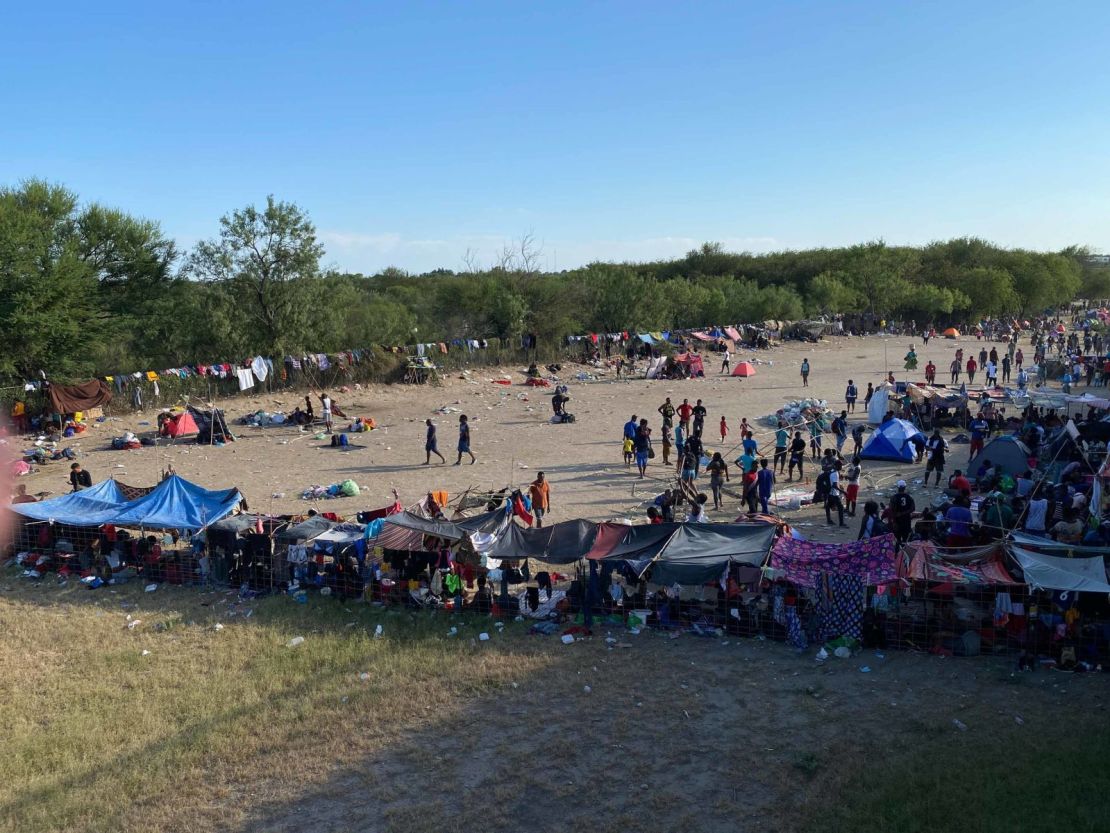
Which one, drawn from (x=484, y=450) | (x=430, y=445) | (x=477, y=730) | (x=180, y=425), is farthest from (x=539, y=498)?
(x=180, y=425)

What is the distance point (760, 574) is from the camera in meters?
10.4

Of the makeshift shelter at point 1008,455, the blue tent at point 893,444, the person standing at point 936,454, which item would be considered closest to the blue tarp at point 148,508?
the person standing at point 936,454

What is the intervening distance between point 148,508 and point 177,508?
1.66 ft

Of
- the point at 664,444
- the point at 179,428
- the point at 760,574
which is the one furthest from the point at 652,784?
the point at 179,428

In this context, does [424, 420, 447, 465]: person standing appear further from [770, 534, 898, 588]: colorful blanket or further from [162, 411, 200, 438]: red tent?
[770, 534, 898, 588]: colorful blanket

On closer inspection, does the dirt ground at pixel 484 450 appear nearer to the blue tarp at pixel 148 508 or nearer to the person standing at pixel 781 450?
the person standing at pixel 781 450

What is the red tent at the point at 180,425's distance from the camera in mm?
24500

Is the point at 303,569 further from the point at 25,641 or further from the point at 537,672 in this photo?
the point at 537,672

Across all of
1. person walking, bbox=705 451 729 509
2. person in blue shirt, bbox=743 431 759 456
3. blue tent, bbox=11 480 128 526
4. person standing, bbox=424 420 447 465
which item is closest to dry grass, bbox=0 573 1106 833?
blue tent, bbox=11 480 128 526

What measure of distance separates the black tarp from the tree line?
2113cm

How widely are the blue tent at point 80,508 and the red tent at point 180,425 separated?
34.2 ft

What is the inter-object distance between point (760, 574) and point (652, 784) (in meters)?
3.60

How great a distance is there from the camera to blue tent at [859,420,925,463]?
62.6ft

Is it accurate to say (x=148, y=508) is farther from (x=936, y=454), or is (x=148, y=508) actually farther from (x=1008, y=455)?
(x=1008, y=455)
